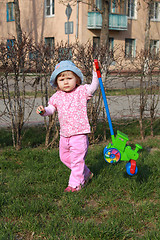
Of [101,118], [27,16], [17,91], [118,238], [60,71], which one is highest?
[27,16]

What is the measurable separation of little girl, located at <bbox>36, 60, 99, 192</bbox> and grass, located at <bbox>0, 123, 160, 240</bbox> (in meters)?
0.26

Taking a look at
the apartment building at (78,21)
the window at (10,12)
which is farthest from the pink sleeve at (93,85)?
the window at (10,12)

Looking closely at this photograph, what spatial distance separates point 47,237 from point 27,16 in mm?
25767

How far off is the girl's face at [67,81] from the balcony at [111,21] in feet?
69.4

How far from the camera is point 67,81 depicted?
11.9ft

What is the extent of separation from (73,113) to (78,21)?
21112 mm

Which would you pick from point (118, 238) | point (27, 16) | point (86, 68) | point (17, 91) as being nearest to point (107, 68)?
point (86, 68)

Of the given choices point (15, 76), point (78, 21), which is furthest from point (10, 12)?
point (15, 76)

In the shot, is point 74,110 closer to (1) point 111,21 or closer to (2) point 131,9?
(1) point 111,21

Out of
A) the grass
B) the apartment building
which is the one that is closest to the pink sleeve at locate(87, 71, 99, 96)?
the grass

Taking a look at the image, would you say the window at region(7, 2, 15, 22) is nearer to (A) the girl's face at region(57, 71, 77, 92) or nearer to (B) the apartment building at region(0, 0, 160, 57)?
(B) the apartment building at region(0, 0, 160, 57)

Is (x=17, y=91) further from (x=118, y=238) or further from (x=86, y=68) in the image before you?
(x=118, y=238)

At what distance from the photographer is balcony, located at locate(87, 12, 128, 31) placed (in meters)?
23.7

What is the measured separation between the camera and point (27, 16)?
26453 mm
